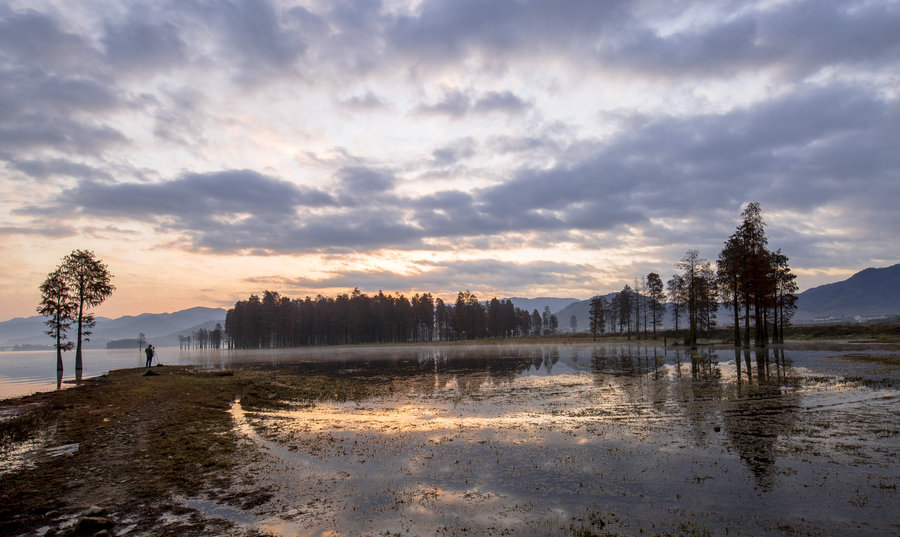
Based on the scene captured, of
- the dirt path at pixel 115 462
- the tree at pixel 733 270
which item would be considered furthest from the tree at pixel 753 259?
the dirt path at pixel 115 462

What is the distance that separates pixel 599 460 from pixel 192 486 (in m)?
10.9

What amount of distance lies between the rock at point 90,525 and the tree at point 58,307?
49.6 meters

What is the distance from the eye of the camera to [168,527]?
8.38 m

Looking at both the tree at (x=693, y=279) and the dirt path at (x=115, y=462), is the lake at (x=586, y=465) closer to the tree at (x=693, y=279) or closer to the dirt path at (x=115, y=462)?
the dirt path at (x=115, y=462)

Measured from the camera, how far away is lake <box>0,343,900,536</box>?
8.22m

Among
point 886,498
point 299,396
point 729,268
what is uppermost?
point 729,268

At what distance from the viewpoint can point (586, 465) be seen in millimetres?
11484

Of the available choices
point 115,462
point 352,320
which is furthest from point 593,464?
point 352,320

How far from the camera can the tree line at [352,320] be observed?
480 feet

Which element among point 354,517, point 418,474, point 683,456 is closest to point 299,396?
point 418,474

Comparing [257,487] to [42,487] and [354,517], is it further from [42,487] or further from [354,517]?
[42,487]

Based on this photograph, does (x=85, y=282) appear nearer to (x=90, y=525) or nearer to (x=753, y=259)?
(x=90, y=525)

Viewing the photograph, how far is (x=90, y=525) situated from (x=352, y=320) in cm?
13899

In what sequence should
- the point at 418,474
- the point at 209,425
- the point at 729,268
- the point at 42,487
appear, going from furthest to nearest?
the point at 729,268 < the point at 209,425 < the point at 418,474 < the point at 42,487
